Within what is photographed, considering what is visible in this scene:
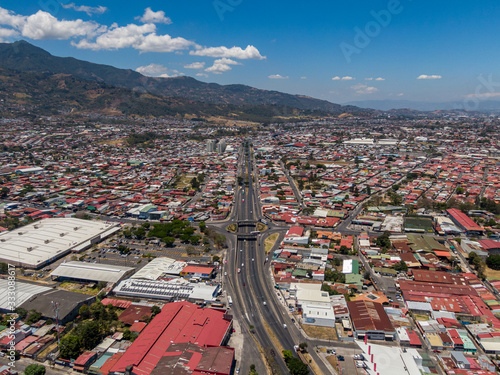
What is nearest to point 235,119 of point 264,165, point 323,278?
point 264,165

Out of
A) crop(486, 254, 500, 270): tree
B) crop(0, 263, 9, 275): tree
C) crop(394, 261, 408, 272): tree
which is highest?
crop(486, 254, 500, 270): tree

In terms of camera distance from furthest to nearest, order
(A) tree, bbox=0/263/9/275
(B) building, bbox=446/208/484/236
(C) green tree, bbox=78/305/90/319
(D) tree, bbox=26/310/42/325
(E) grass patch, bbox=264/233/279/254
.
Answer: (B) building, bbox=446/208/484/236, (E) grass patch, bbox=264/233/279/254, (A) tree, bbox=0/263/9/275, (C) green tree, bbox=78/305/90/319, (D) tree, bbox=26/310/42/325

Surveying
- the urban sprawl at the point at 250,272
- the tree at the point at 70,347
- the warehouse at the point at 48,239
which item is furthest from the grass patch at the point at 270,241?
the tree at the point at 70,347

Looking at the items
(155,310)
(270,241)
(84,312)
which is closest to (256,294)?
(155,310)

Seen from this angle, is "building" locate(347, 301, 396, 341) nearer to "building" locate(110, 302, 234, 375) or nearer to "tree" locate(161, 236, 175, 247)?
"building" locate(110, 302, 234, 375)

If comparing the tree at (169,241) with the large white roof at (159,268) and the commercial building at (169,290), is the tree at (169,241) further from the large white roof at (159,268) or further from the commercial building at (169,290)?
the commercial building at (169,290)

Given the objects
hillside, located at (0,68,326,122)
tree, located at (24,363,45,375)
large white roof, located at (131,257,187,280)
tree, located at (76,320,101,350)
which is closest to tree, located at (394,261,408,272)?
large white roof, located at (131,257,187,280)
